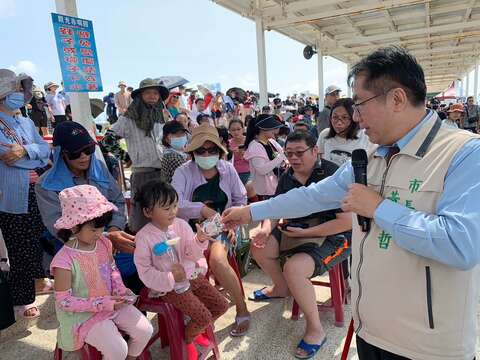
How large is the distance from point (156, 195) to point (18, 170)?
1.41 meters

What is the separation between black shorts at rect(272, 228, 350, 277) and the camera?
8.25 ft

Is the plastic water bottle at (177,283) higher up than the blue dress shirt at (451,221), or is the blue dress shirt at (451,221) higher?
the blue dress shirt at (451,221)

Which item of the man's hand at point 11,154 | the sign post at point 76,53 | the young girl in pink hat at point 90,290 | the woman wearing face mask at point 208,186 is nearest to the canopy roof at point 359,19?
the sign post at point 76,53

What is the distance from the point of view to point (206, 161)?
288cm

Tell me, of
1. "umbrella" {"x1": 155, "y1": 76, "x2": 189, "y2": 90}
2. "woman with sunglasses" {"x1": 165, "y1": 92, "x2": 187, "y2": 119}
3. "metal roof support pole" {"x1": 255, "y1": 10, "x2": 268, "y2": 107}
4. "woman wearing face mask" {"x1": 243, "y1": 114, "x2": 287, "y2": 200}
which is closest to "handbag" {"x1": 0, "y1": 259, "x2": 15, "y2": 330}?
"woman wearing face mask" {"x1": 243, "y1": 114, "x2": 287, "y2": 200}

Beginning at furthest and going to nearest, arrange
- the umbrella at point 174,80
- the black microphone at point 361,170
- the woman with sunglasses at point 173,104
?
the woman with sunglasses at point 173,104 < the umbrella at point 174,80 < the black microphone at point 361,170

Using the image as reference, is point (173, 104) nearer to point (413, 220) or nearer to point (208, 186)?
point (208, 186)

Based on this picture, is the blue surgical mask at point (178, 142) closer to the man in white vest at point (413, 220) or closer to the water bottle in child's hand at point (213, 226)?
the water bottle in child's hand at point (213, 226)

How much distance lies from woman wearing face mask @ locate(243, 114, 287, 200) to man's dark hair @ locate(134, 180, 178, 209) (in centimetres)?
191

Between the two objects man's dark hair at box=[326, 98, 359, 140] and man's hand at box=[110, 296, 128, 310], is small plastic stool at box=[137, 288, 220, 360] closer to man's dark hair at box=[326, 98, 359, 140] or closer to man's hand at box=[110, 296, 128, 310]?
man's hand at box=[110, 296, 128, 310]

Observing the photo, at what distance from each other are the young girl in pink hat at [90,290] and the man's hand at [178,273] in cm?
27

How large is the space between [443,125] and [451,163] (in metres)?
0.21

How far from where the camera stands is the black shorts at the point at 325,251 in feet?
8.25

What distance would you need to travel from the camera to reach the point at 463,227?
990 mm
